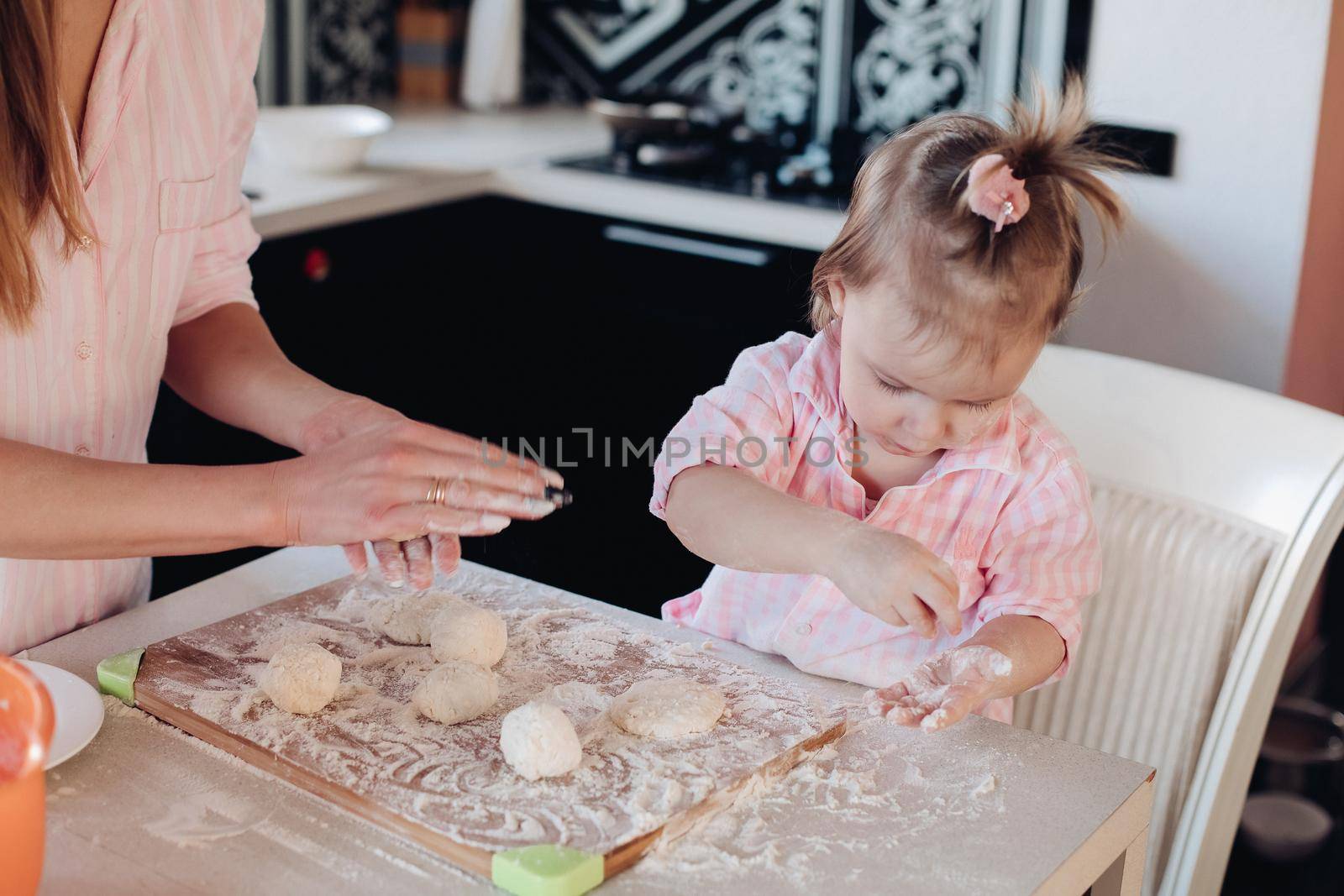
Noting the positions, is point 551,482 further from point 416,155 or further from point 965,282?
point 416,155

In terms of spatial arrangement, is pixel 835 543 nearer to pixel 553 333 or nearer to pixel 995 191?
pixel 995 191

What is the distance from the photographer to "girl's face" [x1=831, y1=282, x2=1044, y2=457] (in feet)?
3.45

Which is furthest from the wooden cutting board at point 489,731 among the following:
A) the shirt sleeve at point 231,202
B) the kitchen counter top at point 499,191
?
the kitchen counter top at point 499,191

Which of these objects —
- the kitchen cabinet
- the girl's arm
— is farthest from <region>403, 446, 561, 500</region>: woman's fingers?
the kitchen cabinet

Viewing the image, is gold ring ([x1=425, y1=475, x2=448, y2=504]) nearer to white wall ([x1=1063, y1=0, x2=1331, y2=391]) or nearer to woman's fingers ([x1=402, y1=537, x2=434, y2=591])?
woman's fingers ([x1=402, y1=537, x2=434, y2=591])

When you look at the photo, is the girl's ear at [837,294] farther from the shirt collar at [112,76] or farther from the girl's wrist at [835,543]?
the shirt collar at [112,76]

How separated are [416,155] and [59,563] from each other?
1663 millimetres

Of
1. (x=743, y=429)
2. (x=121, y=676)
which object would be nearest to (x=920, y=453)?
(x=743, y=429)

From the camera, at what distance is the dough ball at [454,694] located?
98 centimetres

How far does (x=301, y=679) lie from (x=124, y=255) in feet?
1.42

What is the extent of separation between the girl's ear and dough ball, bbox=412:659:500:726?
0.42 metres

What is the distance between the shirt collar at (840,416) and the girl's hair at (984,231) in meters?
0.14

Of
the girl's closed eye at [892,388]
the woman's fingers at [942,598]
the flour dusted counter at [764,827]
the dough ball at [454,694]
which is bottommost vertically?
the flour dusted counter at [764,827]

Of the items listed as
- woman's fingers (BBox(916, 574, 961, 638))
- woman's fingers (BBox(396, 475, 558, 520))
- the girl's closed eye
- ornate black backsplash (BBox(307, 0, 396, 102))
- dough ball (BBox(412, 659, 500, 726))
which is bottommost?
dough ball (BBox(412, 659, 500, 726))
